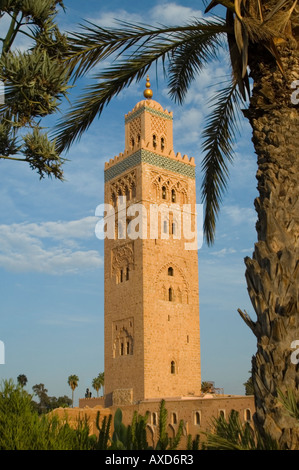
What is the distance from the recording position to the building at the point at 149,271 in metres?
23.6

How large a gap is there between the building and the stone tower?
5 centimetres

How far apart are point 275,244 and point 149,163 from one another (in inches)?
881

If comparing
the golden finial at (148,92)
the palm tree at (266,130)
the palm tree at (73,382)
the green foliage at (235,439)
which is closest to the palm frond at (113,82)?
the palm tree at (266,130)

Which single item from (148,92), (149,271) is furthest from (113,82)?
(148,92)

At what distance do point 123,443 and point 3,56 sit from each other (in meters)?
3.09

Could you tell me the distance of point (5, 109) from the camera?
14.9ft

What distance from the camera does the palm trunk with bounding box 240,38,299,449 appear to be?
3619 mm

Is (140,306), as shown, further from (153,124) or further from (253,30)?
(253,30)

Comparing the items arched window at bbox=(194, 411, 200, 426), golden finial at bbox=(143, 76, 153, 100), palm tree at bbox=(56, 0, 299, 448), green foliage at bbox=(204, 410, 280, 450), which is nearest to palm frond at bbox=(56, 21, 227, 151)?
palm tree at bbox=(56, 0, 299, 448)

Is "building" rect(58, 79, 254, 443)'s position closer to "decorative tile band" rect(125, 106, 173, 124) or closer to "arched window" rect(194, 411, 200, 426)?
"decorative tile band" rect(125, 106, 173, 124)

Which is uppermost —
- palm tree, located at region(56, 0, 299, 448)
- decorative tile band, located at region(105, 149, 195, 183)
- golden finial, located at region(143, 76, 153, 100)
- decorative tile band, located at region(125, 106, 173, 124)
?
golden finial, located at region(143, 76, 153, 100)

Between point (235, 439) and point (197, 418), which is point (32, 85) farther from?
point (197, 418)

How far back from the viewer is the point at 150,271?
24469mm
